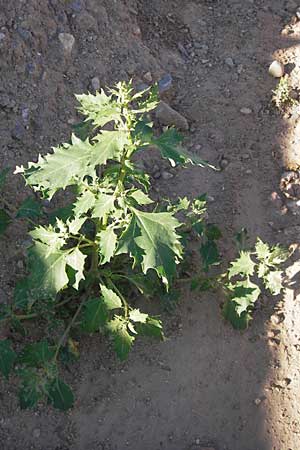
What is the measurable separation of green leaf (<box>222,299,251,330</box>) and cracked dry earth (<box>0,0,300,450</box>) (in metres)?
0.12

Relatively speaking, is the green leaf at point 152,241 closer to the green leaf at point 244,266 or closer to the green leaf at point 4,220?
the green leaf at point 244,266

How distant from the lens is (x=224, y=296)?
4242mm

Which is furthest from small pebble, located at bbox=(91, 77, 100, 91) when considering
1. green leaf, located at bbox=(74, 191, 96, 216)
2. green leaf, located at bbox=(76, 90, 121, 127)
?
green leaf, located at bbox=(74, 191, 96, 216)

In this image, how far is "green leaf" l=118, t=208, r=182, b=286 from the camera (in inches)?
125

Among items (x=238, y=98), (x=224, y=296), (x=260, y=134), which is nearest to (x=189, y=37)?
(x=238, y=98)

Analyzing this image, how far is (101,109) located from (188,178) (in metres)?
1.65

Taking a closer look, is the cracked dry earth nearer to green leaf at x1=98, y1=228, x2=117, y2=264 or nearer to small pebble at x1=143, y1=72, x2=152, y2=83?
small pebble at x1=143, y1=72, x2=152, y2=83

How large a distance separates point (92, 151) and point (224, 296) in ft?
5.26

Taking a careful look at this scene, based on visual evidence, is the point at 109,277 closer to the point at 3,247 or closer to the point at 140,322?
the point at 140,322

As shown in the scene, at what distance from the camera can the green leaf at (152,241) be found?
10.4ft

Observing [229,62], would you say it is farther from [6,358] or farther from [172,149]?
[6,358]

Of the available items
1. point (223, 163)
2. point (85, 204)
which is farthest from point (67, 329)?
point (223, 163)

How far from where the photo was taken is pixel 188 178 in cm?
468

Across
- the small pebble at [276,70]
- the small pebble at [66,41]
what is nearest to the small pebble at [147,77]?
the small pebble at [66,41]
